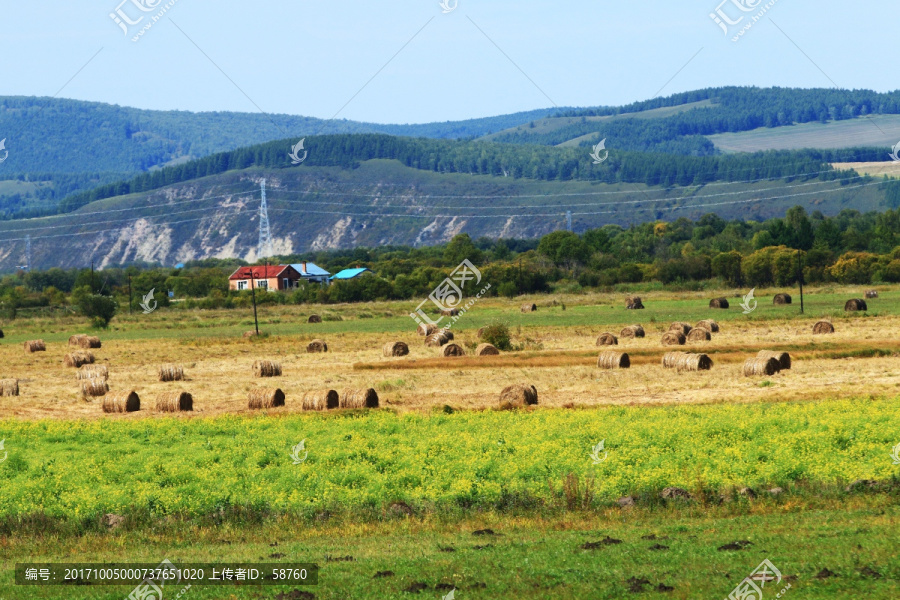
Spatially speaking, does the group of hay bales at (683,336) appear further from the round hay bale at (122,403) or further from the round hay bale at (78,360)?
the round hay bale at (78,360)

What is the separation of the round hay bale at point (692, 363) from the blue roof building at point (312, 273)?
131491mm

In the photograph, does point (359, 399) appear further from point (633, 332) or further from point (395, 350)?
point (633, 332)

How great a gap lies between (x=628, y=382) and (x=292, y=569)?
91.2 ft

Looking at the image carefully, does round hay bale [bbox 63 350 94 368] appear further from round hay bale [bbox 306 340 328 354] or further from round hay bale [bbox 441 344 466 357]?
round hay bale [bbox 441 344 466 357]

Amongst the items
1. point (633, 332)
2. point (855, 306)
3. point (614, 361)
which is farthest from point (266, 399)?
point (855, 306)

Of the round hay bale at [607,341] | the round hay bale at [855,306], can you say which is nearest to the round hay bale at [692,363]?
the round hay bale at [607,341]

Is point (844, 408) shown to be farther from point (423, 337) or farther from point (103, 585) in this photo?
point (423, 337)

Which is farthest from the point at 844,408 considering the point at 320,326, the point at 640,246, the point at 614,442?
the point at 640,246

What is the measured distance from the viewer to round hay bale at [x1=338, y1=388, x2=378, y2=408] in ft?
119

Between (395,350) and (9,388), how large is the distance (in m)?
20.1

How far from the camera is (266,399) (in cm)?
3803

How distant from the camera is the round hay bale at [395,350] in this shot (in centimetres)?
5750

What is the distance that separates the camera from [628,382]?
137ft

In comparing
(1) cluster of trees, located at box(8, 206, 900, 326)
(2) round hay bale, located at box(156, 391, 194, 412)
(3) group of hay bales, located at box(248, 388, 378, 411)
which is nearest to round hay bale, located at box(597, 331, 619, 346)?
(3) group of hay bales, located at box(248, 388, 378, 411)
